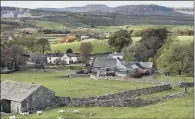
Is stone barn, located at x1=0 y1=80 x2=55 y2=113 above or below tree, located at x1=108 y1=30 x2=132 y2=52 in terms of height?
below

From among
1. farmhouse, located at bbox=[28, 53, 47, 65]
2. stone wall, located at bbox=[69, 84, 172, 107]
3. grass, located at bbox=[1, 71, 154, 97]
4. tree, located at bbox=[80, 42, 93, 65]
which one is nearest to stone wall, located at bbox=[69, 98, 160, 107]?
stone wall, located at bbox=[69, 84, 172, 107]

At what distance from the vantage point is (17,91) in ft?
178

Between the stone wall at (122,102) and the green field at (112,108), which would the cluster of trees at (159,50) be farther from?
the stone wall at (122,102)

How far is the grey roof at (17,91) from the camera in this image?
5281 cm

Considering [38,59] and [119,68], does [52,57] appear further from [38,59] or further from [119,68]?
[119,68]

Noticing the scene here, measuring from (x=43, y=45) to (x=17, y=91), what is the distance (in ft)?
241

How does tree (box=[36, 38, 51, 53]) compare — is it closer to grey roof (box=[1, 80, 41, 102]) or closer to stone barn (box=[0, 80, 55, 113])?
grey roof (box=[1, 80, 41, 102])

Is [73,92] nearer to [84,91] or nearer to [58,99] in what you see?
[84,91]

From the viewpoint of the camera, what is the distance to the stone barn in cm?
5203

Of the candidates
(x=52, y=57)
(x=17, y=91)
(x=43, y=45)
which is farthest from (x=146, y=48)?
(x=17, y=91)

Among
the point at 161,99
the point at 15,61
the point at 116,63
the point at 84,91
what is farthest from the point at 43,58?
the point at 161,99

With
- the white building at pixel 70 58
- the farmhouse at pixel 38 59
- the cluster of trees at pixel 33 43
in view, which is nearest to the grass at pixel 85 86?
the farmhouse at pixel 38 59

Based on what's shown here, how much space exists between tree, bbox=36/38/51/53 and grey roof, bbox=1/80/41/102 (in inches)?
2723

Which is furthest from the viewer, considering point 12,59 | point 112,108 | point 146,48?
point 146,48
